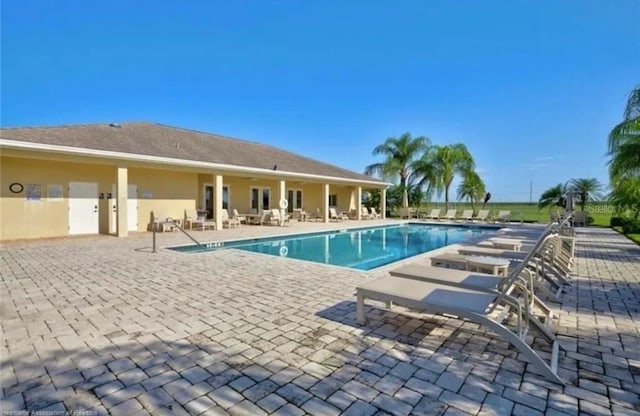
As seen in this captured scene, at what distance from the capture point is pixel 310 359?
3252 millimetres

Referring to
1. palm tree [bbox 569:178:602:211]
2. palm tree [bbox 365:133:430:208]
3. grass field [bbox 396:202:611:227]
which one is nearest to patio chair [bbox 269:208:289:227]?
palm tree [bbox 365:133:430:208]

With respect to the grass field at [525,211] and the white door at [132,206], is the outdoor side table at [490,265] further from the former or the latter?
the grass field at [525,211]

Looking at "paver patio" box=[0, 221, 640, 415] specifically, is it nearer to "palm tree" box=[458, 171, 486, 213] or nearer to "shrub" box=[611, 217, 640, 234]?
"shrub" box=[611, 217, 640, 234]

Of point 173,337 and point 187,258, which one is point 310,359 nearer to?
point 173,337

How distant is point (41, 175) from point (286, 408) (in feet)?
49.3

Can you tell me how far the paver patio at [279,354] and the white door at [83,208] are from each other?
851 centimetres

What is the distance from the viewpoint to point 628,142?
12.6m

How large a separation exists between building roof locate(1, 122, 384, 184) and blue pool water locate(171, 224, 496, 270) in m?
5.22

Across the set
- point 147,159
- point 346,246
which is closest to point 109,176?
point 147,159

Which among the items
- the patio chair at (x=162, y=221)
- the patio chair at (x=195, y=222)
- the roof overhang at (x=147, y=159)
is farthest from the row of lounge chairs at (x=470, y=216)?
the patio chair at (x=162, y=221)

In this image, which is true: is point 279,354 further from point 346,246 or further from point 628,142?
point 628,142

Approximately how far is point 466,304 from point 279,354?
81.6 inches

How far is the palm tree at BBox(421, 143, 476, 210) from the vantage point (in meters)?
26.9

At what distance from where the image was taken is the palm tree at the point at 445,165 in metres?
26.9
